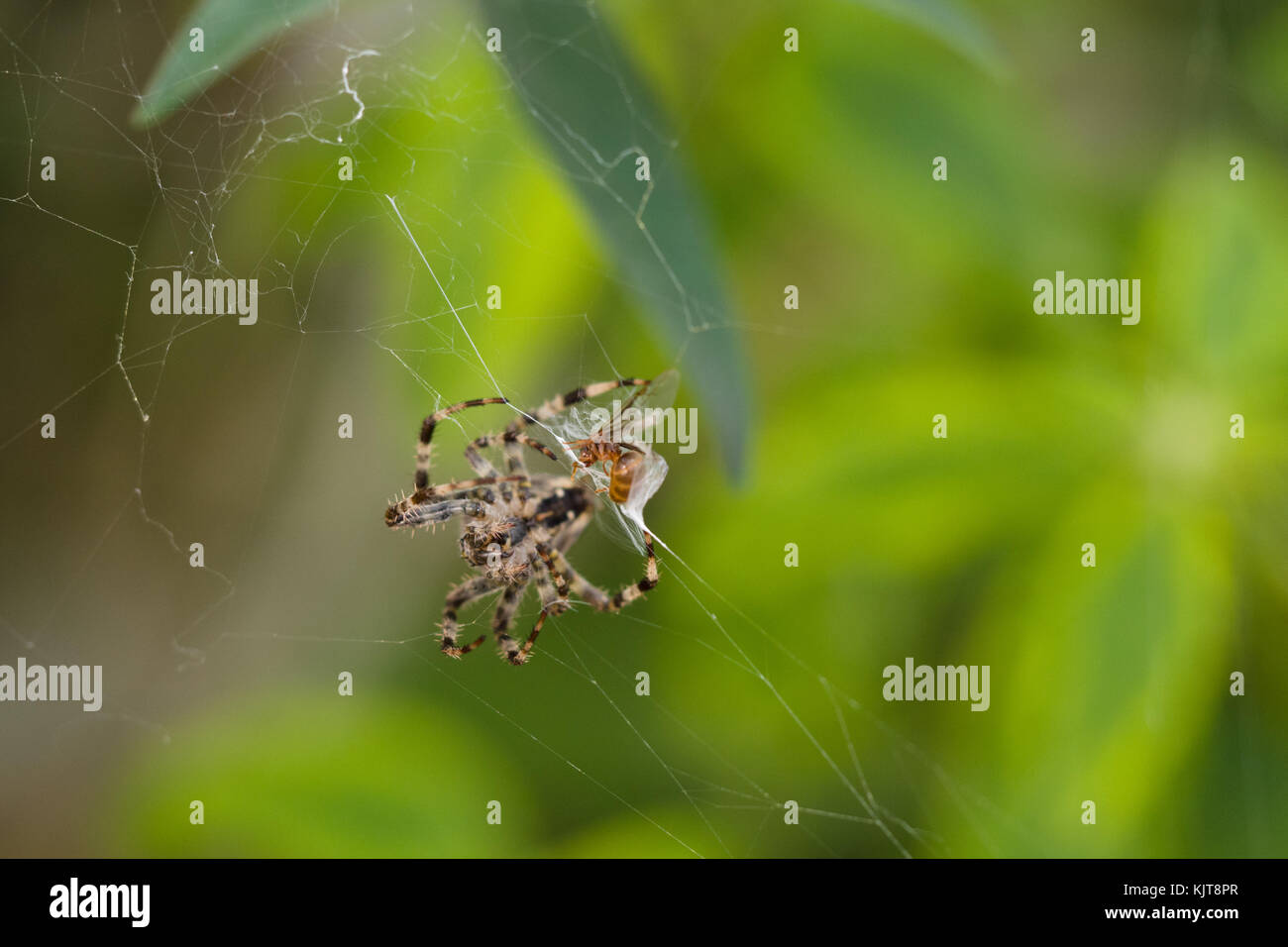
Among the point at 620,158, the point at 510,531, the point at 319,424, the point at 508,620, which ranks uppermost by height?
the point at 620,158

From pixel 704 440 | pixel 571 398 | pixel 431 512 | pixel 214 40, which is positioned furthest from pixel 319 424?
pixel 214 40

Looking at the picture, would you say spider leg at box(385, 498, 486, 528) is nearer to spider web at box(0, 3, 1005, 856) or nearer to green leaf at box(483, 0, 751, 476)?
spider web at box(0, 3, 1005, 856)

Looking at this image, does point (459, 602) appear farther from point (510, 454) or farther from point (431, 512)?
point (510, 454)

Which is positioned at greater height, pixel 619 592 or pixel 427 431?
pixel 427 431

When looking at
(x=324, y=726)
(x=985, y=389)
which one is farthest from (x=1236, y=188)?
(x=324, y=726)

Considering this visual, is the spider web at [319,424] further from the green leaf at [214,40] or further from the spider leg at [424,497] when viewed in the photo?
the green leaf at [214,40]

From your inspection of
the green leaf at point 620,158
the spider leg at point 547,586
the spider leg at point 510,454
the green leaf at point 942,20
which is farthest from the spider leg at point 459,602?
the green leaf at point 942,20
